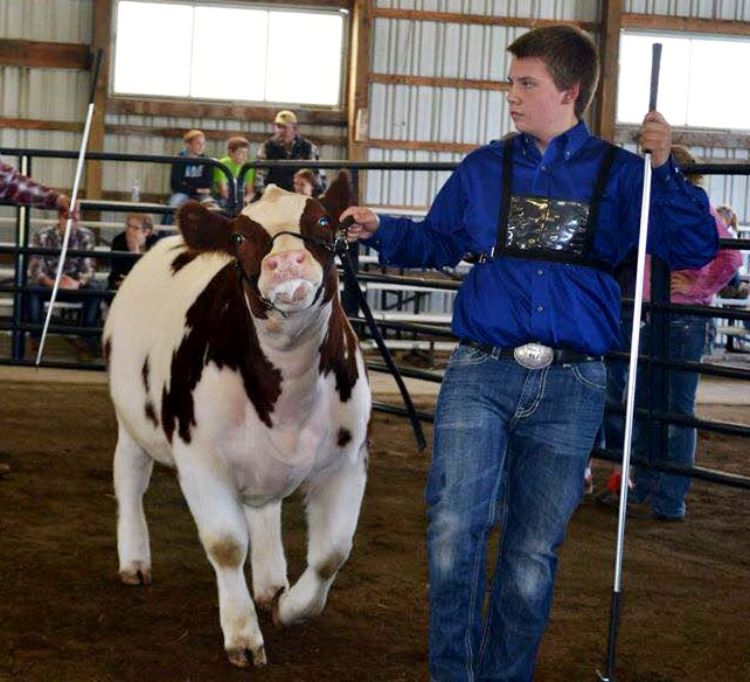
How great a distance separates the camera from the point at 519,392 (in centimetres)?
298

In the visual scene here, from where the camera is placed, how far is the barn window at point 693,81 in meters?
17.0

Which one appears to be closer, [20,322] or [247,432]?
[247,432]

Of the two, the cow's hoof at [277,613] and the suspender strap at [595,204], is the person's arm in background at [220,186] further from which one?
the suspender strap at [595,204]

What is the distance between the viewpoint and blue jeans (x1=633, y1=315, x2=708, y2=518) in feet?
19.1

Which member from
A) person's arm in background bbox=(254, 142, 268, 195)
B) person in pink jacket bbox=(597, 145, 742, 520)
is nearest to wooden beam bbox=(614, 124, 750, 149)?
person's arm in background bbox=(254, 142, 268, 195)

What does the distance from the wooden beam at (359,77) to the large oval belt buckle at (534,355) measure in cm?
1354

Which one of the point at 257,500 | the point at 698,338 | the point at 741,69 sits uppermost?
the point at 741,69

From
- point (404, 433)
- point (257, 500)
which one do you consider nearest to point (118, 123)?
point (404, 433)

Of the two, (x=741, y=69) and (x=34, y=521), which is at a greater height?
(x=741, y=69)

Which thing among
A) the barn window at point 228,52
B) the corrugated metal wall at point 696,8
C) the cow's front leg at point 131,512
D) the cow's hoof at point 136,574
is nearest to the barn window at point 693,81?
the corrugated metal wall at point 696,8

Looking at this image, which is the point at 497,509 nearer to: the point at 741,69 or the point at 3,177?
the point at 3,177

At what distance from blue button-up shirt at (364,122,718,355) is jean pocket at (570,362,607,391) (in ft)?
0.13

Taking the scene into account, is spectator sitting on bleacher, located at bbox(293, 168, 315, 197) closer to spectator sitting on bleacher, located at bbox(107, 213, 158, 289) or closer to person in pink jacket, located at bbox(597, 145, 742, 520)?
spectator sitting on bleacher, located at bbox(107, 213, 158, 289)

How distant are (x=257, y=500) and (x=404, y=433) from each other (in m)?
4.04
